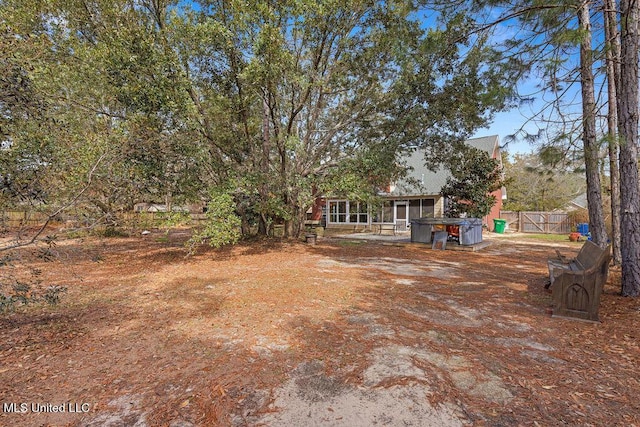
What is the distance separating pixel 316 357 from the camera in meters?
3.21

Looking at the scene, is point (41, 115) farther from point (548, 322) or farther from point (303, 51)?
point (303, 51)

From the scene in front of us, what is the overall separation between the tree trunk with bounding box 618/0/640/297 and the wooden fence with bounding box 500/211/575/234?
58.8ft

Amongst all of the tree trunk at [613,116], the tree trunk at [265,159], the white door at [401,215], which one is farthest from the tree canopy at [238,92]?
the white door at [401,215]

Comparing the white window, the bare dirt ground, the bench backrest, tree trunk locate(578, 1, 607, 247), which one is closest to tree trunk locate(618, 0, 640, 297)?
the bench backrest

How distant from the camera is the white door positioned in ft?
65.4

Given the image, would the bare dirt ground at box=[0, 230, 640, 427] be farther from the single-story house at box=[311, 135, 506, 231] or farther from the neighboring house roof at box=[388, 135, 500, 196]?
the neighboring house roof at box=[388, 135, 500, 196]

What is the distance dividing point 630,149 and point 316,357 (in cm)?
551

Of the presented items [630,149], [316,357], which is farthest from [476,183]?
[316,357]

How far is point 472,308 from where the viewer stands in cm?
483

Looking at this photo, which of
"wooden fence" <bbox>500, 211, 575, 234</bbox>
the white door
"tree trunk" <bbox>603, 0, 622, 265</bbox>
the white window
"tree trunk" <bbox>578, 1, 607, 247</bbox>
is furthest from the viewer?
the white window

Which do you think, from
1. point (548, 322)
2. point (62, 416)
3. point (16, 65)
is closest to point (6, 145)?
point (16, 65)

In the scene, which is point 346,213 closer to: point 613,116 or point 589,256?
point 613,116

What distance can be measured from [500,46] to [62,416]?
7.58 metres

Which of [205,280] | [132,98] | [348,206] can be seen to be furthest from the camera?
[348,206]
